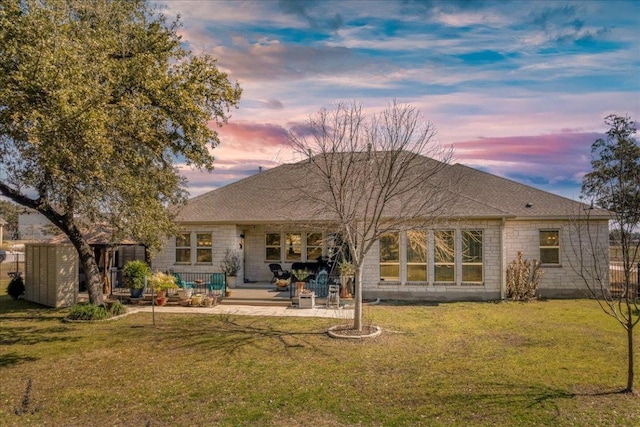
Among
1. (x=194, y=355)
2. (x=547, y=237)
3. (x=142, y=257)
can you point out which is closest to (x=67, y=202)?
(x=194, y=355)

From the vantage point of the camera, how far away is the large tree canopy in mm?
9695

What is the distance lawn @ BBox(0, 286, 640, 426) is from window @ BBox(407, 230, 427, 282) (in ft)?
13.4

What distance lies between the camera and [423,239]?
18.5m

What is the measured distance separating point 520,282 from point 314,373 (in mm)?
12258

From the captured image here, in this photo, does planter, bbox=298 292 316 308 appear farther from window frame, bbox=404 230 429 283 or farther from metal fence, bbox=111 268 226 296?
window frame, bbox=404 230 429 283

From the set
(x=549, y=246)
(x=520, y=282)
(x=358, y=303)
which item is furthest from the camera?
(x=549, y=246)

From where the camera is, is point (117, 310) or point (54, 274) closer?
point (117, 310)

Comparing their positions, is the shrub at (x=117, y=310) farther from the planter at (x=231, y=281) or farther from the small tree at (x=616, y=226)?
the small tree at (x=616, y=226)

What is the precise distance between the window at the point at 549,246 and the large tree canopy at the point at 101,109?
14.4 metres

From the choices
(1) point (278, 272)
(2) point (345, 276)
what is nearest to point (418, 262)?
(2) point (345, 276)

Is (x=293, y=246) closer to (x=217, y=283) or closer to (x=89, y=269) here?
(x=217, y=283)

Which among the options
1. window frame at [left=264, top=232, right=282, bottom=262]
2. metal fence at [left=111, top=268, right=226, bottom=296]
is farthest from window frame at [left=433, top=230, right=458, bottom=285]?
metal fence at [left=111, top=268, right=226, bottom=296]

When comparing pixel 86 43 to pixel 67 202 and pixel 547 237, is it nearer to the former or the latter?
pixel 67 202

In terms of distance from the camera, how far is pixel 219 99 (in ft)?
46.8
